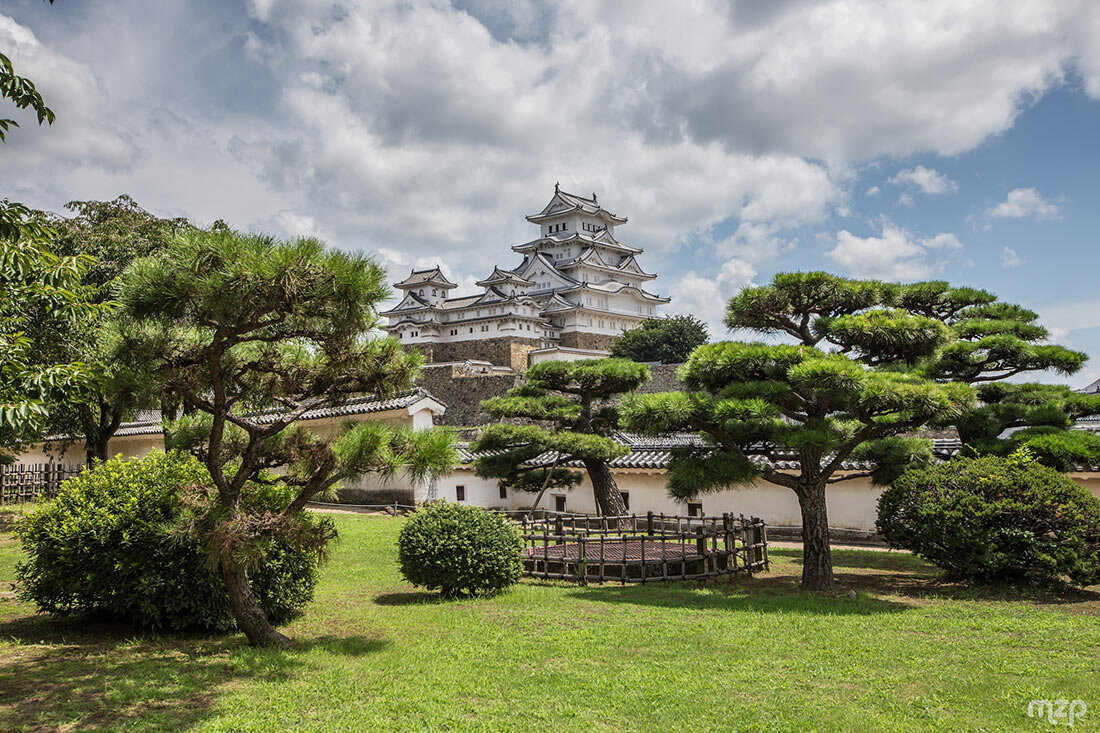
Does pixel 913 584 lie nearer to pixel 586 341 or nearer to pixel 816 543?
pixel 816 543

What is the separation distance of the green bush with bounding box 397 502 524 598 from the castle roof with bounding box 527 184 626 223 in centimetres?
4434

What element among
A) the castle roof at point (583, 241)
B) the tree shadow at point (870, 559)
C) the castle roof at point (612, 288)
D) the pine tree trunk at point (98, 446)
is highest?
the castle roof at point (583, 241)

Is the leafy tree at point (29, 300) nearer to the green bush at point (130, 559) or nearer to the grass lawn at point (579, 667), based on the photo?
the green bush at point (130, 559)

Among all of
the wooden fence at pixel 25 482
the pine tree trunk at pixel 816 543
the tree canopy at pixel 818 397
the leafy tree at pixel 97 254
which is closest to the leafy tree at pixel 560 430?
the tree canopy at pixel 818 397

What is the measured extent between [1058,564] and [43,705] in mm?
9814

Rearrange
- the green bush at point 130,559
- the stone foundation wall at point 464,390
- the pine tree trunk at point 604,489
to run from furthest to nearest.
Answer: the stone foundation wall at point 464,390, the pine tree trunk at point 604,489, the green bush at point 130,559

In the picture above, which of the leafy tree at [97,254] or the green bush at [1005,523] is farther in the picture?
the leafy tree at [97,254]

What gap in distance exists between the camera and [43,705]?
4586 mm

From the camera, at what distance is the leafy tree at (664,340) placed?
43.4 m

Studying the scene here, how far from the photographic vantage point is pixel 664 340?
144ft

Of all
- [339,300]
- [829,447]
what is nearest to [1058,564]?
[829,447]

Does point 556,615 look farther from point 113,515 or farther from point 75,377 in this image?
point 75,377

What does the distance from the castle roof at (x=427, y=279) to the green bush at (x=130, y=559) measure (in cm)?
4556

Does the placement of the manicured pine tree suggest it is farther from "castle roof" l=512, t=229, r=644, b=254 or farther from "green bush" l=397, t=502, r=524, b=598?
"castle roof" l=512, t=229, r=644, b=254
